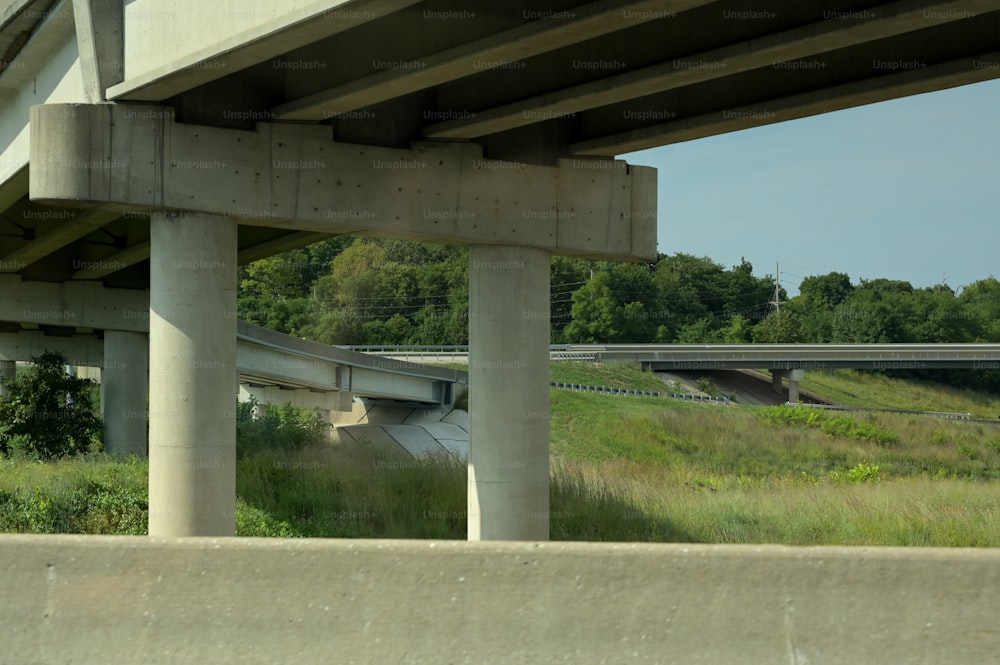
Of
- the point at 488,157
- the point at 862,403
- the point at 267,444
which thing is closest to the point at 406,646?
the point at 488,157

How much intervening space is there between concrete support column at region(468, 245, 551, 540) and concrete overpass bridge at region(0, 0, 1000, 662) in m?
0.03

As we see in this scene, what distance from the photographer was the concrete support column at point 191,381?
1277cm

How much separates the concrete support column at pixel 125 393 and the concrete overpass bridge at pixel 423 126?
13.9m

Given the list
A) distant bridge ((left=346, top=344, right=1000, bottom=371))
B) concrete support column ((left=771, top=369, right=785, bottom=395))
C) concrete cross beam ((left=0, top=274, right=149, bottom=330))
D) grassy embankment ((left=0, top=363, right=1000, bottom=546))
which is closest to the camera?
grassy embankment ((left=0, top=363, right=1000, bottom=546))

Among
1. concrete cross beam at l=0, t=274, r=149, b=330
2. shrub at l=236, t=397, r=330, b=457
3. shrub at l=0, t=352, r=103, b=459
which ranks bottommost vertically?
shrub at l=236, t=397, r=330, b=457


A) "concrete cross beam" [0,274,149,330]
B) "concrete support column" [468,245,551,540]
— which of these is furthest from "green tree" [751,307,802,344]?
"concrete support column" [468,245,551,540]

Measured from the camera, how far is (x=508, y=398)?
14.8 m

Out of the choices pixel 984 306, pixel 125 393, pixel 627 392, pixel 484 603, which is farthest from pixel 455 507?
pixel 984 306

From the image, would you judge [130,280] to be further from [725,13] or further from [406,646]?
[406,646]

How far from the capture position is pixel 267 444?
33.6 metres

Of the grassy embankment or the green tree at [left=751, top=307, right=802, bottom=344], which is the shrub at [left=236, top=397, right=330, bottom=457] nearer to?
the grassy embankment

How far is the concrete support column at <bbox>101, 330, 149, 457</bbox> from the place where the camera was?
1185 inches

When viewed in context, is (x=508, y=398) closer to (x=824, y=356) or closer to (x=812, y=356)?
(x=812, y=356)

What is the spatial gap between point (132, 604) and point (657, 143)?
37.0 ft
